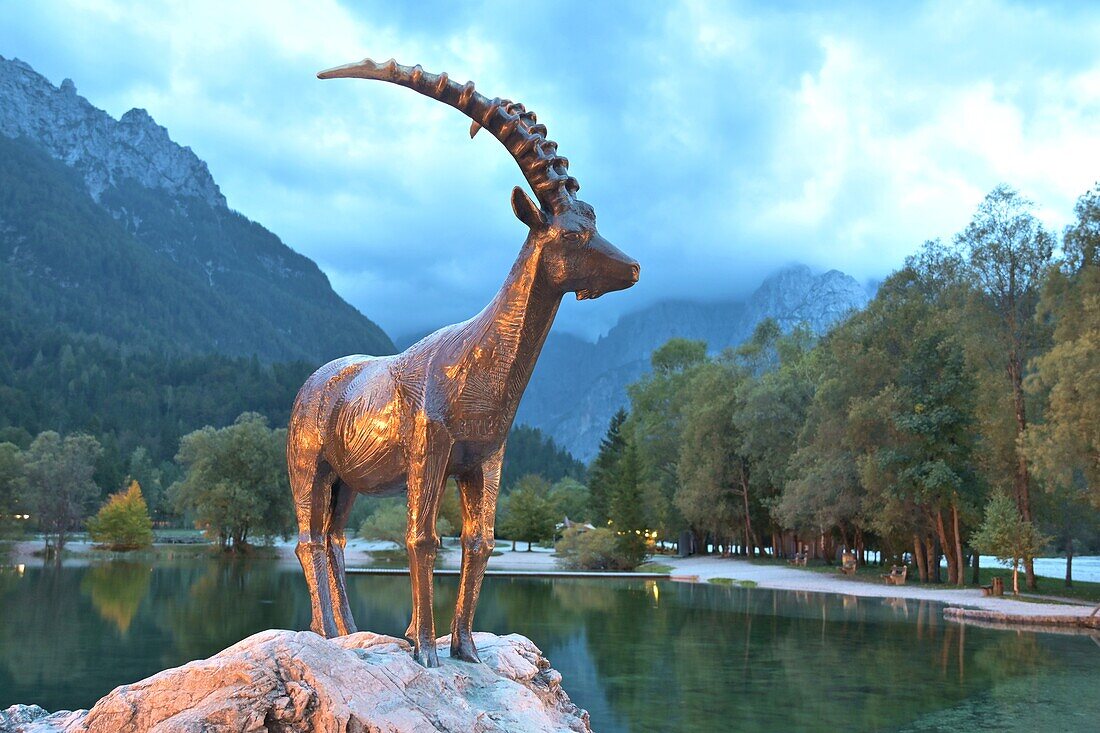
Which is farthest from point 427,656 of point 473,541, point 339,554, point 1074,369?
point 1074,369

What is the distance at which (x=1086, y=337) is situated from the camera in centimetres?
2430

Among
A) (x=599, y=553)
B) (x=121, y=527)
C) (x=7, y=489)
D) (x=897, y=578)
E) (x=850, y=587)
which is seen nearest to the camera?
(x=850, y=587)

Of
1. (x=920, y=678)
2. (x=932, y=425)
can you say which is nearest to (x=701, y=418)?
(x=932, y=425)

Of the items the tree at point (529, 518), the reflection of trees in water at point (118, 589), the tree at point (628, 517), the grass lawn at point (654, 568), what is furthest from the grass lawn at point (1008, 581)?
the reflection of trees in water at point (118, 589)

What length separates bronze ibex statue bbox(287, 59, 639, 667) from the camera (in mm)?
5574

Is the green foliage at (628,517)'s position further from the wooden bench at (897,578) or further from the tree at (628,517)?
the wooden bench at (897,578)

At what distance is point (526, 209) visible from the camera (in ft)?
18.4

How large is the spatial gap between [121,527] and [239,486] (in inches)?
495

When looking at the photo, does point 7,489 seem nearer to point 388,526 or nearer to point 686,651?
point 388,526

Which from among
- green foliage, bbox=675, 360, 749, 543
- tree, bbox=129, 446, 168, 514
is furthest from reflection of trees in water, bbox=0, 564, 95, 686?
tree, bbox=129, 446, 168, 514

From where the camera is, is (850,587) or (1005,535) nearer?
(1005,535)

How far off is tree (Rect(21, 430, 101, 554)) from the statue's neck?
53399mm

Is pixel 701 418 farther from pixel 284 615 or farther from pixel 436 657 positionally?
pixel 436 657

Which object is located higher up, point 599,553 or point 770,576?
A: point 599,553
